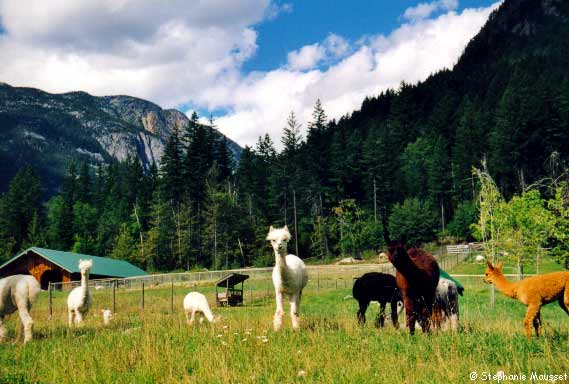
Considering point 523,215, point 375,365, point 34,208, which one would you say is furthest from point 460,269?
point 34,208

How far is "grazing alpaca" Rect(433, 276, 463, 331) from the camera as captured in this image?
382 inches

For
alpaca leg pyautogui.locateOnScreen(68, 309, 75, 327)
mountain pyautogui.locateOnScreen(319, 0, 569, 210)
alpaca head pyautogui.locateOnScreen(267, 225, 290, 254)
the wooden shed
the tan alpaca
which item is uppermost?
mountain pyautogui.locateOnScreen(319, 0, 569, 210)

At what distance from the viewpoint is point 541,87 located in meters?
79.0

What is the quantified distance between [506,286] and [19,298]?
1033 cm

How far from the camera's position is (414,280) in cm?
834

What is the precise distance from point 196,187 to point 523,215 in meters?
61.4

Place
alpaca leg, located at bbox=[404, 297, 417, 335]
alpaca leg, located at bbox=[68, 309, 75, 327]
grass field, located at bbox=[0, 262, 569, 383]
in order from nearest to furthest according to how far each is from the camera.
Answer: grass field, located at bbox=[0, 262, 569, 383]
alpaca leg, located at bbox=[404, 297, 417, 335]
alpaca leg, located at bbox=[68, 309, 75, 327]

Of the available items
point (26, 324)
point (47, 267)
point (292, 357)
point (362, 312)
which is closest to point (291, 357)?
point (292, 357)

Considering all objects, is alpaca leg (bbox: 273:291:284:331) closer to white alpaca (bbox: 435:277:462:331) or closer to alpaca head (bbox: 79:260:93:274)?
white alpaca (bbox: 435:277:462:331)

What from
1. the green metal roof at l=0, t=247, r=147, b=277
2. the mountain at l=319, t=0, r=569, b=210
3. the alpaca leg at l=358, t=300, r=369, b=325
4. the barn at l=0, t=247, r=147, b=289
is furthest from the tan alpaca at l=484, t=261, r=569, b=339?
the barn at l=0, t=247, r=147, b=289

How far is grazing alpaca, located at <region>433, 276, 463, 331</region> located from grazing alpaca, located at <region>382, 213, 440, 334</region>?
2.94ft

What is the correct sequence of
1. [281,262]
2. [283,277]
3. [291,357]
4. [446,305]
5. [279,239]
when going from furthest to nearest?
[446,305] → [283,277] → [281,262] → [279,239] → [291,357]

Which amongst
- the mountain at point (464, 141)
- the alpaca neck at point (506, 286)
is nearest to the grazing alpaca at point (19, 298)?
the alpaca neck at point (506, 286)

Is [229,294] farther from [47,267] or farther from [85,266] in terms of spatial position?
[47,267]
